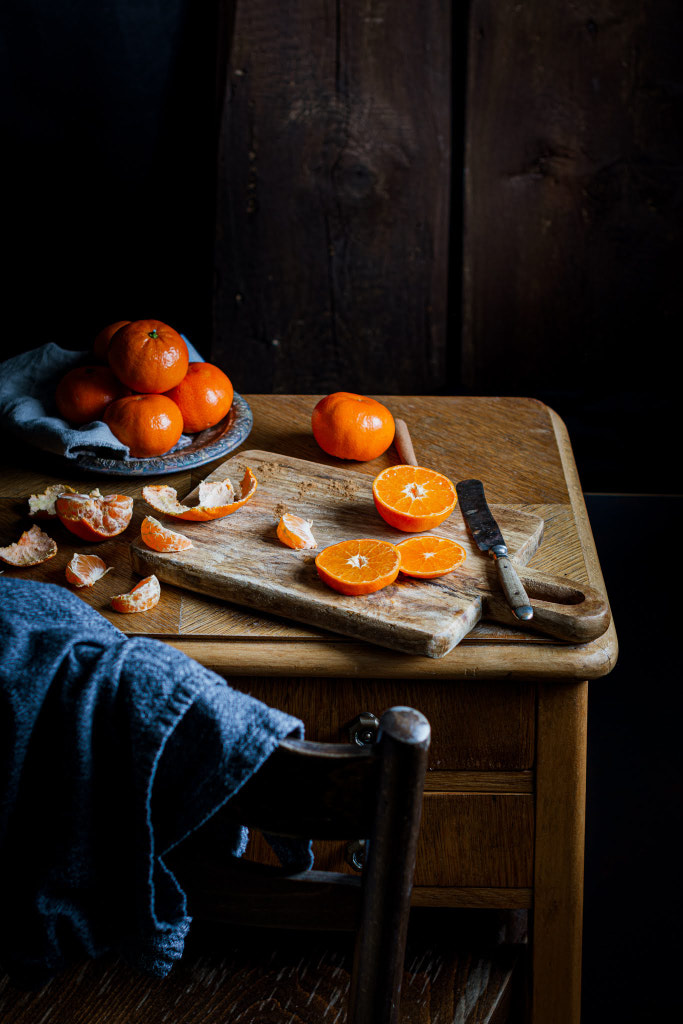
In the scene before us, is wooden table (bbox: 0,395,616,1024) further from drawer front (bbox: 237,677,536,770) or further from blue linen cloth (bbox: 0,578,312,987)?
blue linen cloth (bbox: 0,578,312,987)

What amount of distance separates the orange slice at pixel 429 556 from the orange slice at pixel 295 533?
10cm

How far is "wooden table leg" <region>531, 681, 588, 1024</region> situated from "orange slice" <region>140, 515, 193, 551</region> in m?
0.41

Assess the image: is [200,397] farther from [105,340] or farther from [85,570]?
[85,570]

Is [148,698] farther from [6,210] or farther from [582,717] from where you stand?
[6,210]

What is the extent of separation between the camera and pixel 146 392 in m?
1.19

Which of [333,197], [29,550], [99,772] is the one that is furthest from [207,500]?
[333,197]

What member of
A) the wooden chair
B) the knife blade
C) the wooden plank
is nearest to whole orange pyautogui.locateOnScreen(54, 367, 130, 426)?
the knife blade

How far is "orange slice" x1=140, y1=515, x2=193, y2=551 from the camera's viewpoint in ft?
3.15

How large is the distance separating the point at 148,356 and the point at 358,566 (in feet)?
1.47

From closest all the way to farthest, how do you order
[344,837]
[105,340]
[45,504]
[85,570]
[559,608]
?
[344,837], [559,608], [85,570], [45,504], [105,340]

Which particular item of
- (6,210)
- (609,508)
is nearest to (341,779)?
(609,508)

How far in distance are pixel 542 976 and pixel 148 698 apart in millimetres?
675

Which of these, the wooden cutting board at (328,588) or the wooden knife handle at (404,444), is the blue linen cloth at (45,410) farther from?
the wooden knife handle at (404,444)

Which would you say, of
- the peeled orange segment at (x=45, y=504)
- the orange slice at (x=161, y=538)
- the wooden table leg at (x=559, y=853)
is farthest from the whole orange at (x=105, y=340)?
the wooden table leg at (x=559, y=853)
